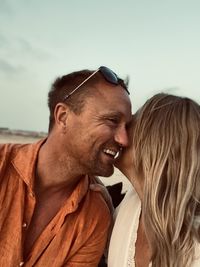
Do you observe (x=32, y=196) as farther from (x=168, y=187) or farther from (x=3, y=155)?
(x=168, y=187)

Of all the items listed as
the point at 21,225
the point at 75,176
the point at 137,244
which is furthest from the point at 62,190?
the point at 137,244

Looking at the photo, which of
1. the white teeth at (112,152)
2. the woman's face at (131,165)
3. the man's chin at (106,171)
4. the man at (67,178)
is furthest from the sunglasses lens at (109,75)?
the man's chin at (106,171)

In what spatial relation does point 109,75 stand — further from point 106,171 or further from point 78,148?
point 106,171

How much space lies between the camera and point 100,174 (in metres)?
3.36

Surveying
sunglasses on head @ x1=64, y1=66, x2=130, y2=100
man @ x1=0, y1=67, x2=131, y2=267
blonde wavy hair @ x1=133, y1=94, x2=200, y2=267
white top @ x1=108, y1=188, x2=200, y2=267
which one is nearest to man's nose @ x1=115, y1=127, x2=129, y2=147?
man @ x1=0, y1=67, x2=131, y2=267

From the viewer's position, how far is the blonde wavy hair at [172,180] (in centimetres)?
292

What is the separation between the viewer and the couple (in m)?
2.96

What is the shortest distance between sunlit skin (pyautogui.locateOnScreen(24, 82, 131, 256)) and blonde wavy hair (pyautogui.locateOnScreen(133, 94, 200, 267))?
31cm

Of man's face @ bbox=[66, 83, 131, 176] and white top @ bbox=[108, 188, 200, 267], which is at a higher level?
man's face @ bbox=[66, 83, 131, 176]

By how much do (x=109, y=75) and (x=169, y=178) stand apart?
94 centimetres

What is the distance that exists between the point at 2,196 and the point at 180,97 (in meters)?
1.35

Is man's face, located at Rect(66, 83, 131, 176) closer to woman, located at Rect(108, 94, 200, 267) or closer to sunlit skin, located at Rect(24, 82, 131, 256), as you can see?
sunlit skin, located at Rect(24, 82, 131, 256)

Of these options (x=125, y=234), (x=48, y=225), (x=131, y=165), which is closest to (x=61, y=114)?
(x=131, y=165)

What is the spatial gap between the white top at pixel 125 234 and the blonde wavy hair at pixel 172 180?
221mm
